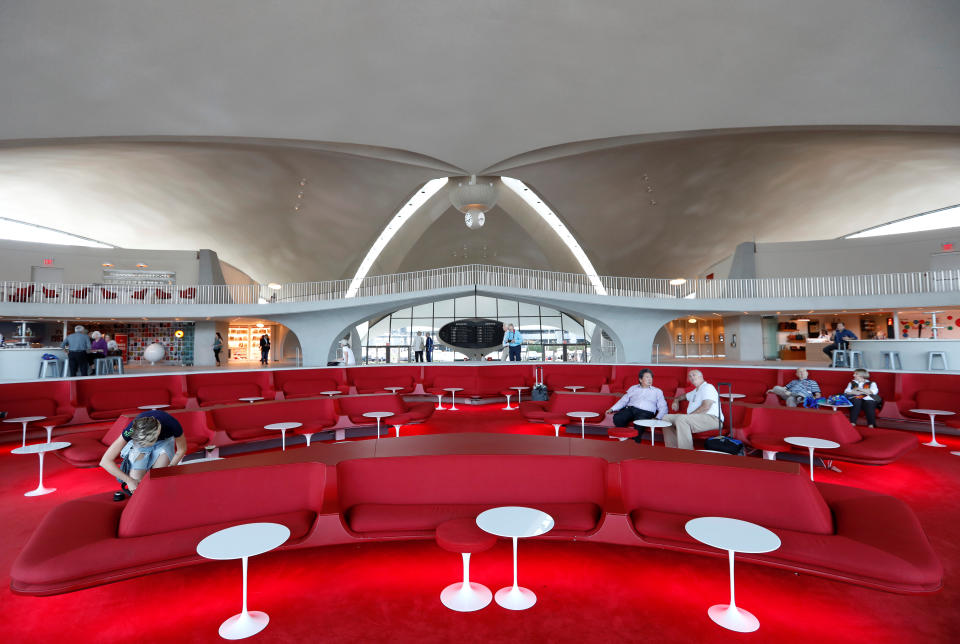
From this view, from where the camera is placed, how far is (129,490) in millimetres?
4215

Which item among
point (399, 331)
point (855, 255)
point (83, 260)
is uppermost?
point (83, 260)

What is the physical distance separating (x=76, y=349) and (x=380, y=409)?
319 inches

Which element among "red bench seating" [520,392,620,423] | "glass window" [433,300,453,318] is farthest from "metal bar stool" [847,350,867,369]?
"glass window" [433,300,453,318]

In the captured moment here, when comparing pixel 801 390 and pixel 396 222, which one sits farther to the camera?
pixel 396 222

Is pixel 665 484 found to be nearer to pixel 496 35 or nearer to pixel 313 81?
pixel 496 35

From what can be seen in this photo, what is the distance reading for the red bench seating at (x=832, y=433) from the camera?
493 centimetres

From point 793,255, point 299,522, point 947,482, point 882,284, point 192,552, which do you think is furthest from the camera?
point 793,255

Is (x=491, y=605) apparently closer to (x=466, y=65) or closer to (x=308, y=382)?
(x=308, y=382)

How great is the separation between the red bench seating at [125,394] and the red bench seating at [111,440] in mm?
2919

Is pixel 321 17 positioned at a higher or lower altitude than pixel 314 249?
higher

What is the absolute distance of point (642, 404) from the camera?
6.28 metres

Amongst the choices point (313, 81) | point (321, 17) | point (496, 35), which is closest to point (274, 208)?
point (313, 81)

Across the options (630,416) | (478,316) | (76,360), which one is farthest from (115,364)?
(478,316)

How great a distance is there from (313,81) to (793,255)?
67.5 feet
